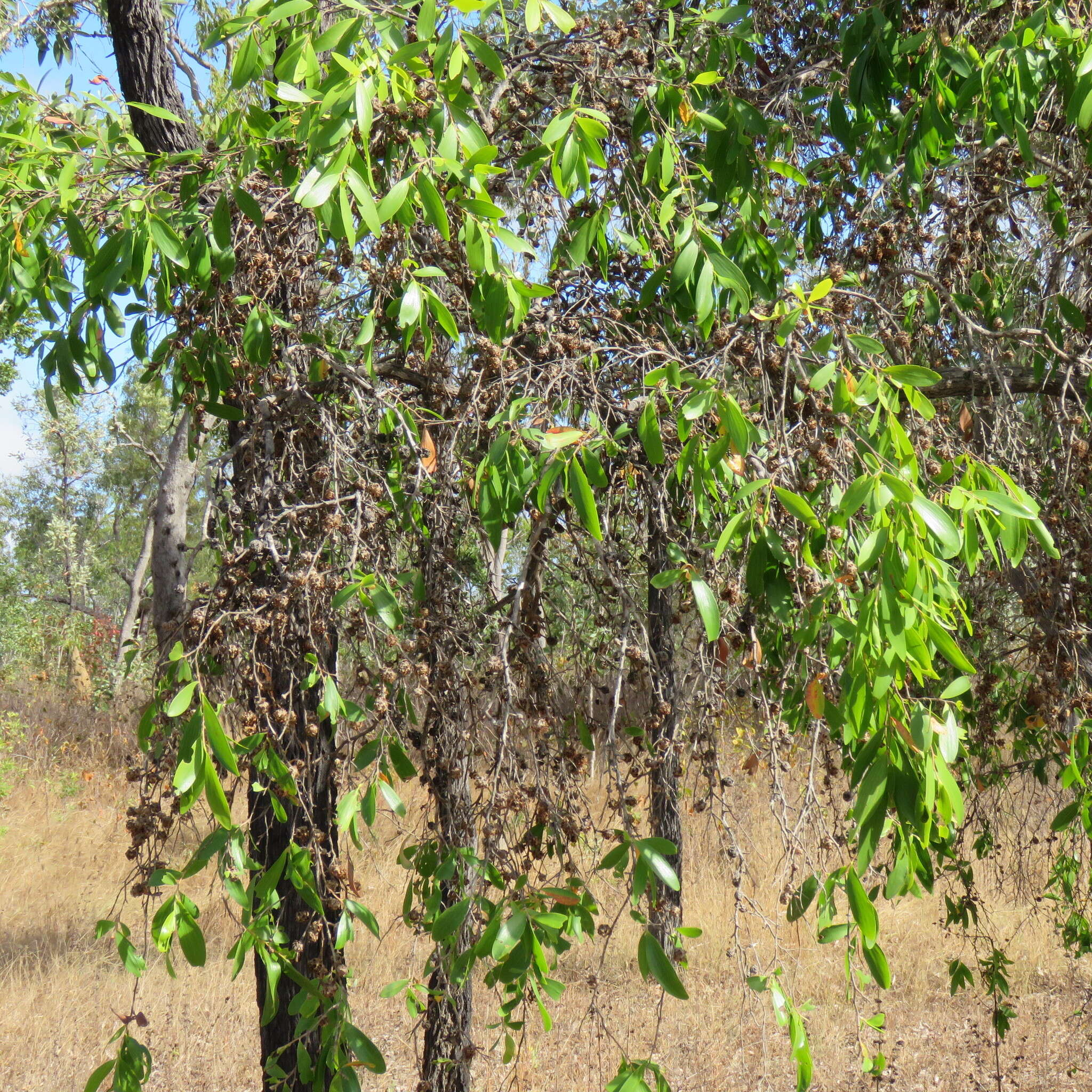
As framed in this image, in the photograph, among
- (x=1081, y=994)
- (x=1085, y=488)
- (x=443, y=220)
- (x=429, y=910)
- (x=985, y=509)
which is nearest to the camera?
(x=443, y=220)

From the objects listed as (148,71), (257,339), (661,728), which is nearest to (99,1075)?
(661,728)

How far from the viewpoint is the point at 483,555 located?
2.21 m

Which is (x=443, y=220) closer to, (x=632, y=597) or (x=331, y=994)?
(x=632, y=597)

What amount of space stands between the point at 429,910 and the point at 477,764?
285cm

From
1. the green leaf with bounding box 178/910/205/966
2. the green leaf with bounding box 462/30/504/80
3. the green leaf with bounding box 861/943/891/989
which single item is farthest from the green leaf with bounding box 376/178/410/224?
the green leaf with bounding box 861/943/891/989

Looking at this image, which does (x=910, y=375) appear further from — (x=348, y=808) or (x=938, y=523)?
(x=348, y=808)

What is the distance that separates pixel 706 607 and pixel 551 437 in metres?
0.35

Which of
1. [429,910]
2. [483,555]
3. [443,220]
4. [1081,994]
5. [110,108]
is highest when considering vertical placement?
[110,108]

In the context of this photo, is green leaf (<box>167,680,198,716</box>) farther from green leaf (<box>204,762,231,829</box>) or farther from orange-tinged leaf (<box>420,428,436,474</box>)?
orange-tinged leaf (<box>420,428,436,474</box>)

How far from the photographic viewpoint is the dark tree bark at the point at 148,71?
10.2 ft

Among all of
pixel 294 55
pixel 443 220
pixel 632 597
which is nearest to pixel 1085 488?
pixel 632 597

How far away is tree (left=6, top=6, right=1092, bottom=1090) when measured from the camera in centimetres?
144

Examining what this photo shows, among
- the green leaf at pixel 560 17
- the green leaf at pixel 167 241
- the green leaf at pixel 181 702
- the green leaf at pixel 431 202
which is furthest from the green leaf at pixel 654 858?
the green leaf at pixel 167 241

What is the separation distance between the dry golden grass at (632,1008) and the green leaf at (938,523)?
11.0 feet
